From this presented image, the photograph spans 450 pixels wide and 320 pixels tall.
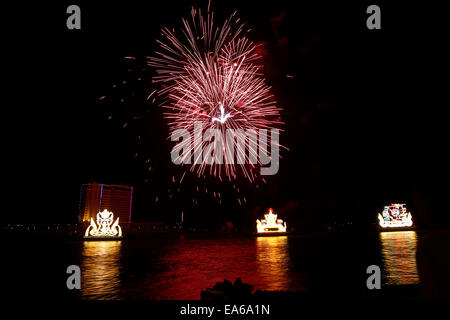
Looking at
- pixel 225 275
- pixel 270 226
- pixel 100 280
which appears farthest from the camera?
pixel 270 226

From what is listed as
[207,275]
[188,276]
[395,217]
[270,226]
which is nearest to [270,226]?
[270,226]

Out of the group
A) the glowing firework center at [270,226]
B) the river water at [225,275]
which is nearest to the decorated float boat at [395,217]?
the glowing firework center at [270,226]

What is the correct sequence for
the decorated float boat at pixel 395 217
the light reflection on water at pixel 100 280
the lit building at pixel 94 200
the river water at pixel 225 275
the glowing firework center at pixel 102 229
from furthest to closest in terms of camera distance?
the lit building at pixel 94 200 → the decorated float boat at pixel 395 217 → the glowing firework center at pixel 102 229 → the river water at pixel 225 275 → the light reflection on water at pixel 100 280

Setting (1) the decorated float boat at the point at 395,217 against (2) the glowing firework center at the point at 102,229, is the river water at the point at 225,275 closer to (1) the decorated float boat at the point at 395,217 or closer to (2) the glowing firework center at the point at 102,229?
(2) the glowing firework center at the point at 102,229

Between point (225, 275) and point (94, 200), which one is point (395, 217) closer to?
point (225, 275)

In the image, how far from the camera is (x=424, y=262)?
2.31m

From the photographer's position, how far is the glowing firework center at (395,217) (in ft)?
86.1

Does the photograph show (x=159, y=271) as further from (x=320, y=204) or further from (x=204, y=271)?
(x=320, y=204)

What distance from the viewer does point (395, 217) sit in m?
26.6

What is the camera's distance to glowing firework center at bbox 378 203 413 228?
86.1 feet

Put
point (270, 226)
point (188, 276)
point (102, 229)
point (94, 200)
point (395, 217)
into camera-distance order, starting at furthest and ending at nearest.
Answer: point (94, 200)
point (395, 217)
point (270, 226)
point (102, 229)
point (188, 276)
